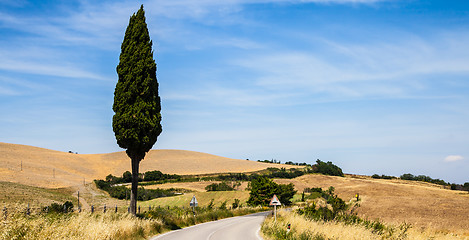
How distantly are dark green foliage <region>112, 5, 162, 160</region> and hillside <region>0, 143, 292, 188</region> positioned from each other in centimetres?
6564

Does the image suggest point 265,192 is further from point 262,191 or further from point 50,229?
point 50,229

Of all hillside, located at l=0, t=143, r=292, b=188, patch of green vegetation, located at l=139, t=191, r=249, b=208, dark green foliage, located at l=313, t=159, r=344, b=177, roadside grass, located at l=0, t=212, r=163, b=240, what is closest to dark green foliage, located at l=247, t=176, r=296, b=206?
patch of green vegetation, located at l=139, t=191, r=249, b=208

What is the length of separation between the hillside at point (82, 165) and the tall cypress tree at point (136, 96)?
65.5 metres

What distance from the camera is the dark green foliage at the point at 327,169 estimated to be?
12133 cm

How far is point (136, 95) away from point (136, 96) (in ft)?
0.21

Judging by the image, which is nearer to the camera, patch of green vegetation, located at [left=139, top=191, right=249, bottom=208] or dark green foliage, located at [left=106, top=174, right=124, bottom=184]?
patch of green vegetation, located at [left=139, top=191, right=249, bottom=208]

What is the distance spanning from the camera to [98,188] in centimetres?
8794

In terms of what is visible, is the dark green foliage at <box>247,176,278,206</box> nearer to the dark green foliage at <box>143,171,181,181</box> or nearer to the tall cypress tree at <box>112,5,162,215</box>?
the tall cypress tree at <box>112,5,162,215</box>

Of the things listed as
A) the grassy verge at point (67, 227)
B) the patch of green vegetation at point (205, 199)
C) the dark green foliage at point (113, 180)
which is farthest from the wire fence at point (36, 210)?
the dark green foliage at point (113, 180)

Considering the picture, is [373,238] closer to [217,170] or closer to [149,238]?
[149,238]

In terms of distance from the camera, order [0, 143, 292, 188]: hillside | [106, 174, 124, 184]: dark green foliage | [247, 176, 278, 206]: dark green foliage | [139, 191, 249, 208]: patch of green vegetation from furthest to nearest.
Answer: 1. [106, 174, 124, 184]: dark green foliage
2. [0, 143, 292, 188]: hillside
3. [139, 191, 249, 208]: patch of green vegetation
4. [247, 176, 278, 206]: dark green foliage

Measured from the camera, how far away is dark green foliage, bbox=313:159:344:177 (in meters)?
121

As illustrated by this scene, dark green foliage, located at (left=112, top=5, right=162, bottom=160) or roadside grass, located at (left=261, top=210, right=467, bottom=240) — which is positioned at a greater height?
dark green foliage, located at (left=112, top=5, right=162, bottom=160)

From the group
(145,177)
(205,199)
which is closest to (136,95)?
(205,199)
